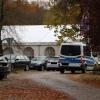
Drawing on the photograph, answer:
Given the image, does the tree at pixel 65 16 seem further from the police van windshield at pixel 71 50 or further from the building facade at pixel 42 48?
the building facade at pixel 42 48

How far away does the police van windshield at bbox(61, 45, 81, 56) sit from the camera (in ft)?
130

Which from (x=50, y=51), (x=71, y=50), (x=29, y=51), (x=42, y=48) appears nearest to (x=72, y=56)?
(x=71, y=50)

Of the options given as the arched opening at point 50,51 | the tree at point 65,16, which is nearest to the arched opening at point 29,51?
the arched opening at point 50,51

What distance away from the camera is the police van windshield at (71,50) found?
1558 inches

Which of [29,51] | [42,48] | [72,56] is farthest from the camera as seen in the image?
[29,51]

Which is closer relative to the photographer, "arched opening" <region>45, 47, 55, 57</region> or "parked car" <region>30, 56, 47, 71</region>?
"parked car" <region>30, 56, 47, 71</region>

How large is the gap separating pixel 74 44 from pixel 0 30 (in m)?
13.5

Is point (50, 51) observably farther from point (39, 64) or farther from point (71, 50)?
point (71, 50)

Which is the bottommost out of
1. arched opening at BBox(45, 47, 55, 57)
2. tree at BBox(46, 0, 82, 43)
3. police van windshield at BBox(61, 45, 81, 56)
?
police van windshield at BBox(61, 45, 81, 56)

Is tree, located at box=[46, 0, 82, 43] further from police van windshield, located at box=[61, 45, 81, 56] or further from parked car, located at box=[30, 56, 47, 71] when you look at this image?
parked car, located at box=[30, 56, 47, 71]

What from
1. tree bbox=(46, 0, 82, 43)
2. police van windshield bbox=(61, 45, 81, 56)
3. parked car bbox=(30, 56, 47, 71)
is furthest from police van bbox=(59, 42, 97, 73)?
parked car bbox=(30, 56, 47, 71)

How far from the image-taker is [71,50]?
130 feet

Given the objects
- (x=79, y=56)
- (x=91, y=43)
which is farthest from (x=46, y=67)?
(x=91, y=43)

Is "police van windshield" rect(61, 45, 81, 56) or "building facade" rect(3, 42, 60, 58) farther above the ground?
"building facade" rect(3, 42, 60, 58)
